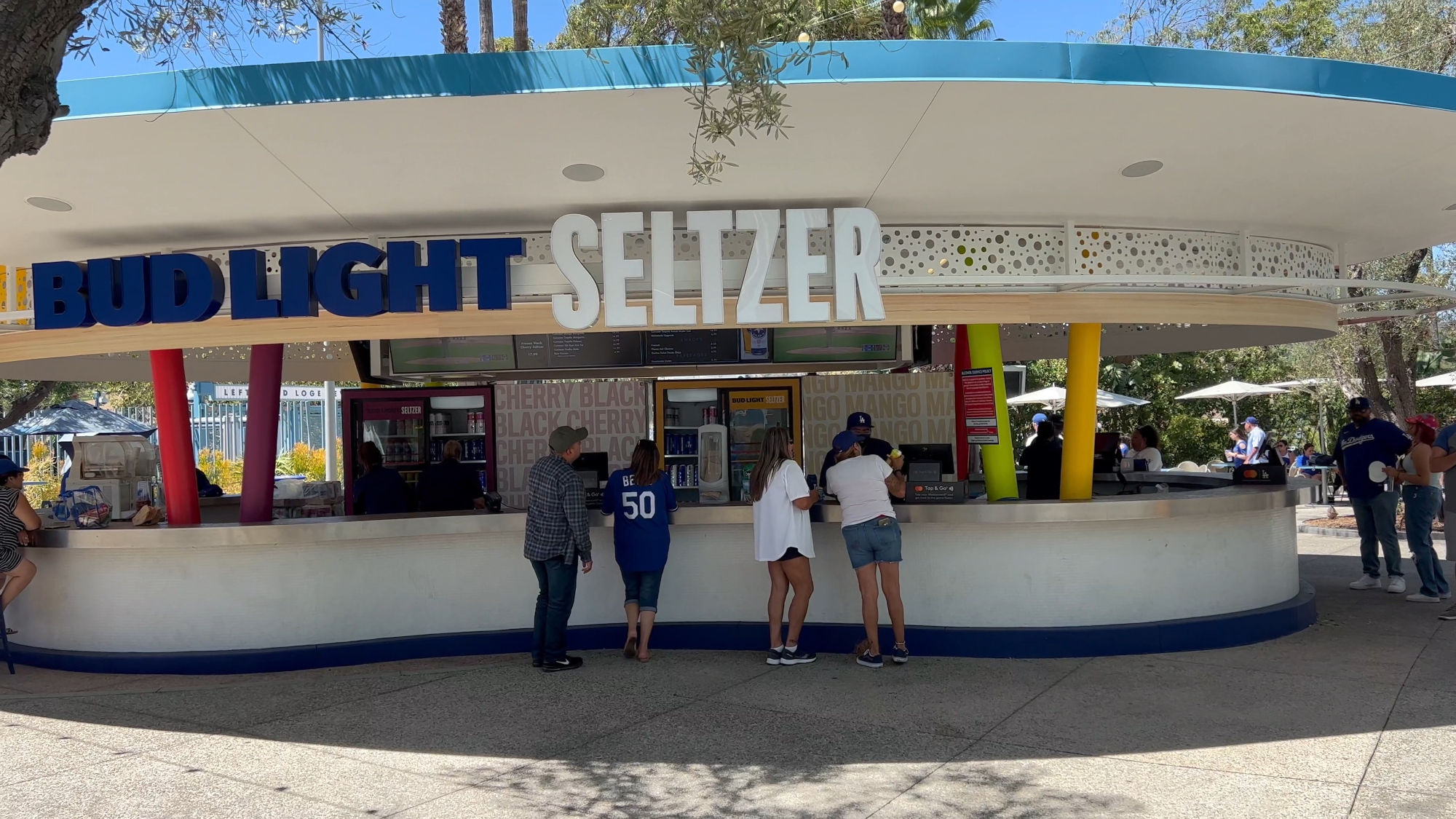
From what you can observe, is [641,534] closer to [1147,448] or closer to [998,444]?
[998,444]

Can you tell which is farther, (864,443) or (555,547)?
(864,443)

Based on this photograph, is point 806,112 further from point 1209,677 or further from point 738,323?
point 1209,677

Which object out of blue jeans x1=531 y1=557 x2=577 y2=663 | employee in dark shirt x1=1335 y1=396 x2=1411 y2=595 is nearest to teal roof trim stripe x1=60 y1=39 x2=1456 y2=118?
blue jeans x1=531 y1=557 x2=577 y2=663

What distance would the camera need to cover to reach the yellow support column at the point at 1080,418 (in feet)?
24.5

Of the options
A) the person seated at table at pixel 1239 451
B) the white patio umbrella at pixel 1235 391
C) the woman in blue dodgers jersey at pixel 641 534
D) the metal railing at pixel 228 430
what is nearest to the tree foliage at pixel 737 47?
the woman in blue dodgers jersey at pixel 641 534

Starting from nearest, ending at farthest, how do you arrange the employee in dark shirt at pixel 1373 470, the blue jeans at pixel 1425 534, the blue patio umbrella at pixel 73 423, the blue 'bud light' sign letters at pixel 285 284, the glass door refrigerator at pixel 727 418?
1. the blue 'bud light' sign letters at pixel 285 284
2. the blue jeans at pixel 1425 534
3. the employee in dark shirt at pixel 1373 470
4. the glass door refrigerator at pixel 727 418
5. the blue patio umbrella at pixel 73 423

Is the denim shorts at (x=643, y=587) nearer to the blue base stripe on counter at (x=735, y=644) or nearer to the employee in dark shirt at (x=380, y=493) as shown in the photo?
the blue base stripe on counter at (x=735, y=644)

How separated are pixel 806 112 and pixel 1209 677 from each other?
403 centimetres

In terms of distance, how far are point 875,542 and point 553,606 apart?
2.07 m

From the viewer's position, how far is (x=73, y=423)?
1967cm

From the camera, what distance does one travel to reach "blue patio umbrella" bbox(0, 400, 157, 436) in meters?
18.7

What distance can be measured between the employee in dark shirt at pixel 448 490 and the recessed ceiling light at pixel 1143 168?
539cm

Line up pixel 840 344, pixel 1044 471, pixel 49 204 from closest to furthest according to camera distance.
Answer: pixel 49 204 < pixel 1044 471 < pixel 840 344

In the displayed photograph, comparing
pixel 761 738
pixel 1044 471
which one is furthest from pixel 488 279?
pixel 1044 471
